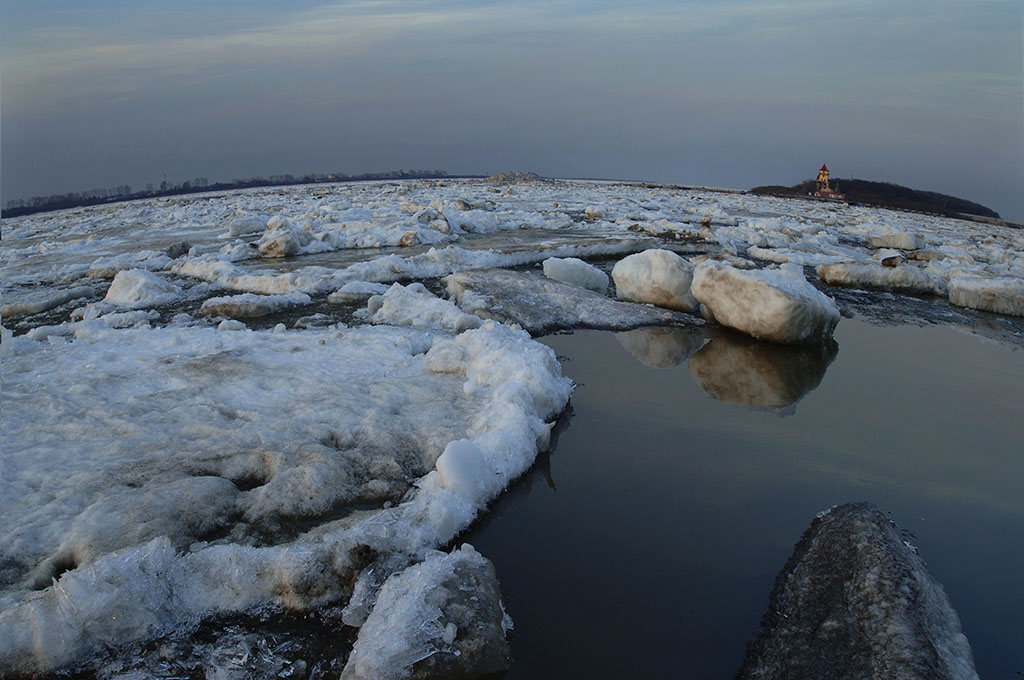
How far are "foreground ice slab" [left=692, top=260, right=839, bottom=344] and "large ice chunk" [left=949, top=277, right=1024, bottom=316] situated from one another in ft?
9.58

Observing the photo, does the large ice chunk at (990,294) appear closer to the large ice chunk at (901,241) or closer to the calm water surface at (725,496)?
the calm water surface at (725,496)

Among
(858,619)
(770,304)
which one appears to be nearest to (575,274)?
(770,304)

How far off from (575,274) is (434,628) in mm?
5400

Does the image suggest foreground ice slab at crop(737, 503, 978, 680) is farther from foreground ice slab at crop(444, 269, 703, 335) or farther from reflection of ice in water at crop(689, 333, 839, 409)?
Result: foreground ice slab at crop(444, 269, 703, 335)

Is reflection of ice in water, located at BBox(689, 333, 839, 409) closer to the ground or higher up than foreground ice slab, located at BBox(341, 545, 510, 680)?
closer to the ground

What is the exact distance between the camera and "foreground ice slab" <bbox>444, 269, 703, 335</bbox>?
5477mm

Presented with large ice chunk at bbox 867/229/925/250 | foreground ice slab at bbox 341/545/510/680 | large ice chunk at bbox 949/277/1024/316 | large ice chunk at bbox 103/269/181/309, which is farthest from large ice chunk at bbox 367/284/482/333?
large ice chunk at bbox 867/229/925/250

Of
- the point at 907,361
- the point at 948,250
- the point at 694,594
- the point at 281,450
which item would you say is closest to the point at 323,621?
the point at 281,450

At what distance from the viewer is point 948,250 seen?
10.7 m

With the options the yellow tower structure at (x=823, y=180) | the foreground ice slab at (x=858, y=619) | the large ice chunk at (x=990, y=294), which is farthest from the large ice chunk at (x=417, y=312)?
the yellow tower structure at (x=823, y=180)

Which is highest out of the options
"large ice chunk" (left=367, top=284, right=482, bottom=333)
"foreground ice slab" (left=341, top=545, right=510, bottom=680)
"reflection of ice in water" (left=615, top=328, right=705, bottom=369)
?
"large ice chunk" (left=367, top=284, right=482, bottom=333)

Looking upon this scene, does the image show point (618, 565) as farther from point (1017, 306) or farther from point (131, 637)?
point (1017, 306)

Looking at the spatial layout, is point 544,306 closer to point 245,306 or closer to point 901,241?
point 245,306

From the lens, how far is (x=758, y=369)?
454 cm
